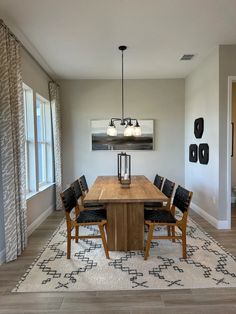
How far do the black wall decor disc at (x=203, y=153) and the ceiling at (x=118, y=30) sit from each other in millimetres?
1585

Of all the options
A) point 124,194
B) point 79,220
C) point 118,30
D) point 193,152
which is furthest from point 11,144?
point 193,152

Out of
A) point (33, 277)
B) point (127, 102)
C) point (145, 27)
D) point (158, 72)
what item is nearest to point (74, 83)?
point (127, 102)

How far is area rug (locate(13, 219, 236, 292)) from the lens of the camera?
7.87 feet

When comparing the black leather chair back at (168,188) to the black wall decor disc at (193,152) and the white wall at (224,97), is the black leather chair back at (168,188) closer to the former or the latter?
the white wall at (224,97)

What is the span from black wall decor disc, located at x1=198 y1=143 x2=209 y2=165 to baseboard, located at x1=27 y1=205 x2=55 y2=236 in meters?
3.10

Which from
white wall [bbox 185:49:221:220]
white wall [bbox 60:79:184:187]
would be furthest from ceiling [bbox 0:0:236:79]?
white wall [bbox 60:79:184:187]

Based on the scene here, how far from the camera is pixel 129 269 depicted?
2691 mm

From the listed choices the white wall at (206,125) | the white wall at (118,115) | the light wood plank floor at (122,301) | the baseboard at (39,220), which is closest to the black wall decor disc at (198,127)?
the white wall at (206,125)

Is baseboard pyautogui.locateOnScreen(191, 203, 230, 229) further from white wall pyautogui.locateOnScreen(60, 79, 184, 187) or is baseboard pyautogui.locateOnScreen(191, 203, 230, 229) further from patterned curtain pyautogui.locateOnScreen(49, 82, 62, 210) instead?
patterned curtain pyautogui.locateOnScreen(49, 82, 62, 210)

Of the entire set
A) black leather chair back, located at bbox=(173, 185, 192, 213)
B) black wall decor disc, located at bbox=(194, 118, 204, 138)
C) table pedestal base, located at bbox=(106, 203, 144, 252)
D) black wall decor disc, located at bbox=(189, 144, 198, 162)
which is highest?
black wall decor disc, located at bbox=(194, 118, 204, 138)

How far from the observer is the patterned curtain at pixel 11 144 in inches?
113

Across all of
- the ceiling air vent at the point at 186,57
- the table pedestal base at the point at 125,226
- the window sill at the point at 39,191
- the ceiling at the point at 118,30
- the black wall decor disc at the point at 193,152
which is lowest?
the table pedestal base at the point at 125,226

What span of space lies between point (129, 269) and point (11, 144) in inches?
76.3

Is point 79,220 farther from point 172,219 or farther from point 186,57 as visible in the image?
point 186,57
